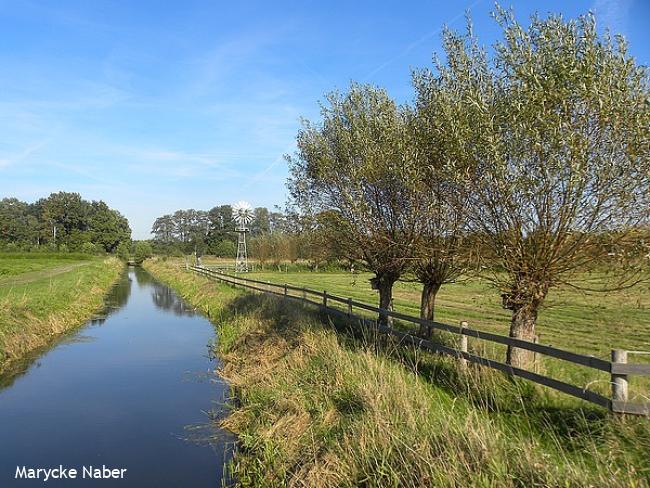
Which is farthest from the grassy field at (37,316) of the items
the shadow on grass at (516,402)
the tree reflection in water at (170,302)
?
the shadow on grass at (516,402)

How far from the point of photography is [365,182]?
13.2 metres

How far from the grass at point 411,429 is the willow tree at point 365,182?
8.77 feet

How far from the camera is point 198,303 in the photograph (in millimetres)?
34156

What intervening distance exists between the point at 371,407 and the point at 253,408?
3878 millimetres

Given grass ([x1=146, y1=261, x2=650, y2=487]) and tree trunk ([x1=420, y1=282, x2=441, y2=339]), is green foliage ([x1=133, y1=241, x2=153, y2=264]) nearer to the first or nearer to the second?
tree trunk ([x1=420, y1=282, x2=441, y2=339])

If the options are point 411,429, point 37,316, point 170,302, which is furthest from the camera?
point 170,302

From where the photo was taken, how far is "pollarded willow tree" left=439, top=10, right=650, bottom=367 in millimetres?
7406

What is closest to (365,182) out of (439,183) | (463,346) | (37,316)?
(439,183)

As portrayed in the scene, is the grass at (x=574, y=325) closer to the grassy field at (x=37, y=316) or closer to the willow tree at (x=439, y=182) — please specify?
the willow tree at (x=439, y=182)

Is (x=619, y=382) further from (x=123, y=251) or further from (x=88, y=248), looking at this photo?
(x=123, y=251)

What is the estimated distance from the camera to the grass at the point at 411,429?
15.2 ft

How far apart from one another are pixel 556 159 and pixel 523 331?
3.03 metres

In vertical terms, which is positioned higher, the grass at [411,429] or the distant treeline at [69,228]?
the distant treeline at [69,228]

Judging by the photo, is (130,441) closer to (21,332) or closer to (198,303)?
(21,332)
